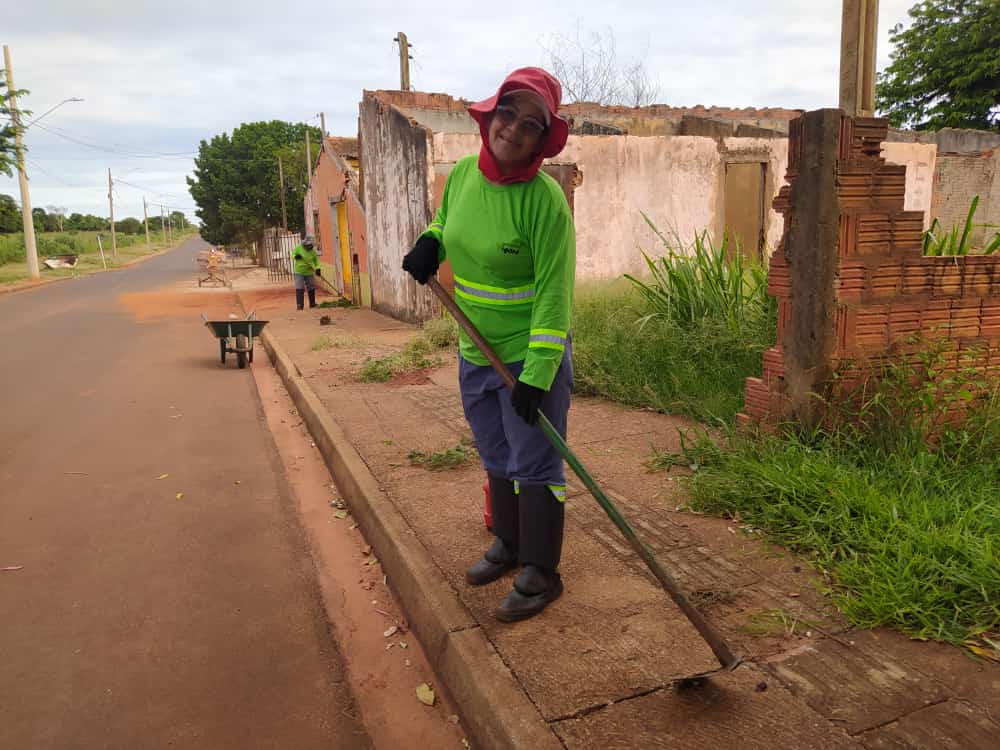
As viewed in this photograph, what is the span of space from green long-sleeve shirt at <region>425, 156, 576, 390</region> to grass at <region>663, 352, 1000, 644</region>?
1430 millimetres

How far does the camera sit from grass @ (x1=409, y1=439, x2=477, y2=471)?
469 cm

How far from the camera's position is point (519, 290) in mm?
2748

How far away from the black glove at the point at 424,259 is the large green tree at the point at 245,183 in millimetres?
36351

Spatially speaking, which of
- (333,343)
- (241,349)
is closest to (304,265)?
(333,343)

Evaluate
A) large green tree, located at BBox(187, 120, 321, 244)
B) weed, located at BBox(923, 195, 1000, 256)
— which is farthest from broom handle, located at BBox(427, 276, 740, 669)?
large green tree, located at BBox(187, 120, 321, 244)

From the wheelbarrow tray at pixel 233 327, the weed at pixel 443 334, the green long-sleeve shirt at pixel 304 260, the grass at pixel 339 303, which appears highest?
the green long-sleeve shirt at pixel 304 260

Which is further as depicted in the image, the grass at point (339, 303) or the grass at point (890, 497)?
the grass at point (339, 303)

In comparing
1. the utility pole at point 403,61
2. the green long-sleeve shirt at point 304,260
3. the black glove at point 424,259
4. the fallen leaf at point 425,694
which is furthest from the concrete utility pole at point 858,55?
the utility pole at point 403,61

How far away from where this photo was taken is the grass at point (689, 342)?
5.48 m

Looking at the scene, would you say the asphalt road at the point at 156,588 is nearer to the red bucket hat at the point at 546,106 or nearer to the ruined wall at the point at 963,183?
the red bucket hat at the point at 546,106

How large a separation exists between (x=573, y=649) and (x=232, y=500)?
9.40ft

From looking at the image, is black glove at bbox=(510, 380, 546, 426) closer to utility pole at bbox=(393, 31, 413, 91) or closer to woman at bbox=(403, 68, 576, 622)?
woman at bbox=(403, 68, 576, 622)

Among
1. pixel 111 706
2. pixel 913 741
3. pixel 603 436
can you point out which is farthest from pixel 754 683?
pixel 603 436

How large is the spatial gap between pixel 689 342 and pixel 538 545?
11.3ft
